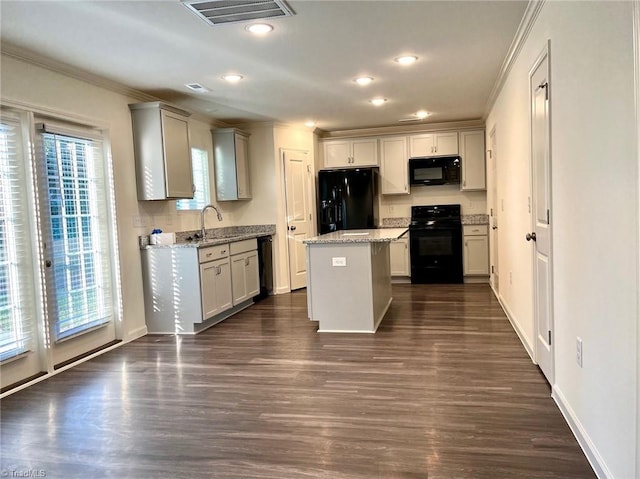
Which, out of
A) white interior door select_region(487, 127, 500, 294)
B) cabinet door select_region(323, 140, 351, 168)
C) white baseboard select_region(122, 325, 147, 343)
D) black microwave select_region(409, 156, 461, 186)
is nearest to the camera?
white baseboard select_region(122, 325, 147, 343)

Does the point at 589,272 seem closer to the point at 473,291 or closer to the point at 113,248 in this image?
the point at 113,248

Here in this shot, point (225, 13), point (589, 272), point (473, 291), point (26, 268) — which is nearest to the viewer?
point (589, 272)

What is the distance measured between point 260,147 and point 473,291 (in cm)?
345

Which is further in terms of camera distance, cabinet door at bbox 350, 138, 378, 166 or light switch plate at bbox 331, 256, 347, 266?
cabinet door at bbox 350, 138, 378, 166

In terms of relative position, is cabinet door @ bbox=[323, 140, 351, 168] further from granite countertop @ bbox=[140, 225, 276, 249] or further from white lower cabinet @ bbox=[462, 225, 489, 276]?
white lower cabinet @ bbox=[462, 225, 489, 276]

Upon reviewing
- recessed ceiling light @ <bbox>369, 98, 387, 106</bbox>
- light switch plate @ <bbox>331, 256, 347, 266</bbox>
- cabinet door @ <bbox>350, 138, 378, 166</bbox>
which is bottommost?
light switch plate @ <bbox>331, 256, 347, 266</bbox>

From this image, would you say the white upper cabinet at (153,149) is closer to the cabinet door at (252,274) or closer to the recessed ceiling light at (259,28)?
the cabinet door at (252,274)

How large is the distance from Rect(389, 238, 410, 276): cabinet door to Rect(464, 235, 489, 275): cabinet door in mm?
842

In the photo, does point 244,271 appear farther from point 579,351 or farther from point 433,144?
point 579,351

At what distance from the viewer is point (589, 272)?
195 centimetres

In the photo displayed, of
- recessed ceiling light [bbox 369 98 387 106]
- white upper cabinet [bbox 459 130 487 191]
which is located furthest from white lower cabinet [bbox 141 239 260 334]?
white upper cabinet [bbox 459 130 487 191]

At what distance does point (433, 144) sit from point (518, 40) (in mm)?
3661

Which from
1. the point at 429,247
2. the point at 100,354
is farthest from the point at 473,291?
the point at 100,354

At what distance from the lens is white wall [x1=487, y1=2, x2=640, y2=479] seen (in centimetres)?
154
